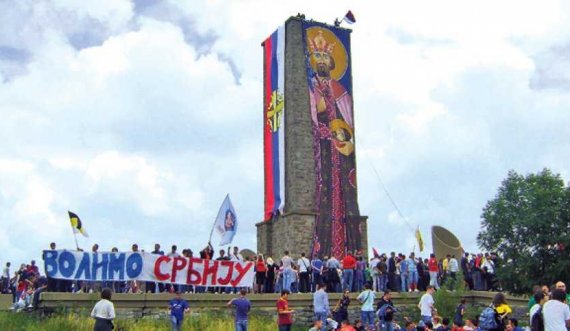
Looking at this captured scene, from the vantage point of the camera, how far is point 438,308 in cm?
2239

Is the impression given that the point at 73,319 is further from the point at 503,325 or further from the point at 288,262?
the point at 503,325

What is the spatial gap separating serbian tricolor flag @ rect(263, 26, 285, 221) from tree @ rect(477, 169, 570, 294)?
1370 centimetres

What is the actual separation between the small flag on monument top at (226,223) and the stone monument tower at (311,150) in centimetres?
800

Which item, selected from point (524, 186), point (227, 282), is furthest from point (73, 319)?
point (524, 186)

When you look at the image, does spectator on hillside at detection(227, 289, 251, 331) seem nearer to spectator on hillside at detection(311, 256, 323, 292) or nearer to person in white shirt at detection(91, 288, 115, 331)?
person in white shirt at detection(91, 288, 115, 331)

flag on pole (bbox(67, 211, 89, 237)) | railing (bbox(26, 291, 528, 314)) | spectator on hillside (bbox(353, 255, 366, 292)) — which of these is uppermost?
flag on pole (bbox(67, 211, 89, 237))

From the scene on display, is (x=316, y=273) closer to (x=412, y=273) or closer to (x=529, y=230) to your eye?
(x=412, y=273)

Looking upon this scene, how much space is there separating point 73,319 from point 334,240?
51.6 feet

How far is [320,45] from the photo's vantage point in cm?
3359

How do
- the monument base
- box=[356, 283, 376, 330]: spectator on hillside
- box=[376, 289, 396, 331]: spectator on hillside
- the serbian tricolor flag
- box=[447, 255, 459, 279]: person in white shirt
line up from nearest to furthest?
box=[376, 289, 396, 331]: spectator on hillside, box=[356, 283, 376, 330]: spectator on hillside, box=[447, 255, 459, 279]: person in white shirt, the monument base, the serbian tricolor flag

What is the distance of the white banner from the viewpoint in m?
18.8

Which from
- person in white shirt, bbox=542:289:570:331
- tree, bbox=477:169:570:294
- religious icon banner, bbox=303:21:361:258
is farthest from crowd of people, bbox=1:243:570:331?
religious icon banner, bbox=303:21:361:258

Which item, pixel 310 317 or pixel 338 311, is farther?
pixel 310 317

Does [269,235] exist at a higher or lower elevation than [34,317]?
higher
